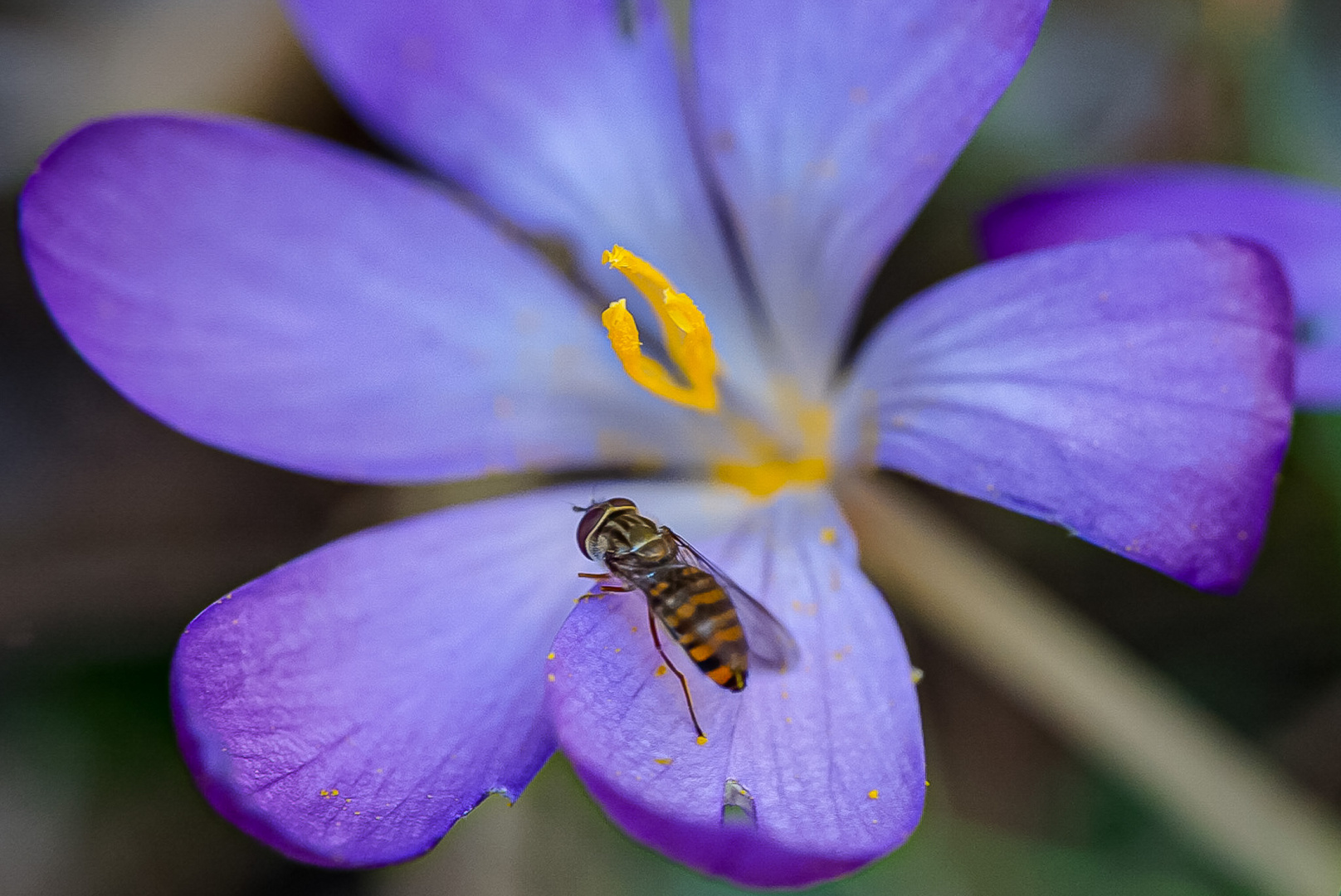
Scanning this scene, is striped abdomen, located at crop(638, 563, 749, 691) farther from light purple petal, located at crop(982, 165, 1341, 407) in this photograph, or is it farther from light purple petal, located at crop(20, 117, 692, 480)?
light purple petal, located at crop(982, 165, 1341, 407)

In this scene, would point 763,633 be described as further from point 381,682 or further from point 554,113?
point 554,113

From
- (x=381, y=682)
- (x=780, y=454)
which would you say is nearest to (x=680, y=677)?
(x=381, y=682)

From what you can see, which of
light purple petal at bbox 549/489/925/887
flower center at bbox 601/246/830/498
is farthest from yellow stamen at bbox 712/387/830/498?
Answer: light purple petal at bbox 549/489/925/887

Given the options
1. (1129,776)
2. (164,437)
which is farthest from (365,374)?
(1129,776)

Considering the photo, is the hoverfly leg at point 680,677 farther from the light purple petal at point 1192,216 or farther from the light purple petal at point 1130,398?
the light purple petal at point 1192,216

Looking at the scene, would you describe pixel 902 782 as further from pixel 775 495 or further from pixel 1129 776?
pixel 1129 776
